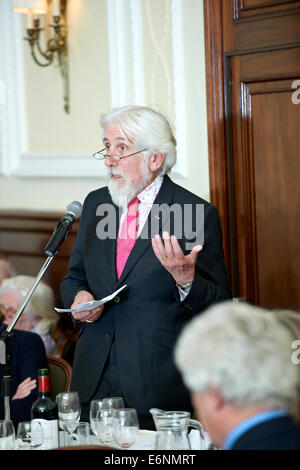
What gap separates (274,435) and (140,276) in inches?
59.5

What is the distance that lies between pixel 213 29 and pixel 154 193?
1190mm

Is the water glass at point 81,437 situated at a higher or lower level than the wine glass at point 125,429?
lower

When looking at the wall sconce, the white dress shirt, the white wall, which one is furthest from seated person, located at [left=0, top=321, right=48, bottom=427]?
the wall sconce

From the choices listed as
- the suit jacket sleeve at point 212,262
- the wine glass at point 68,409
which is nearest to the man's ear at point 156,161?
the suit jacket sleeve at point 212,262

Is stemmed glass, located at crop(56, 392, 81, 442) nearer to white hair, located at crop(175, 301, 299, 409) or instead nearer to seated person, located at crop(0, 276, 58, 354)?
white hair, located at crop(175, 301, 299, 409)

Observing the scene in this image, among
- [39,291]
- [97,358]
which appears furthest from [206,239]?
[39,291]

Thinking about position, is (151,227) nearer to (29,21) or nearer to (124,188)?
(124,188)

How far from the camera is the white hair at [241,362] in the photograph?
1.48 meters

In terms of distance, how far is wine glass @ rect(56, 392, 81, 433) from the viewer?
2.41 m

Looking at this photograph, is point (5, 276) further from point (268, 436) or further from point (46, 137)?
point (268, 436)

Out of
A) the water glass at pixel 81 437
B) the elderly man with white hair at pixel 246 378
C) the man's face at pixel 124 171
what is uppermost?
the man's face at pixel 124 171

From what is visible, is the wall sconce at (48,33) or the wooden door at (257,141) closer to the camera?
the wooden door at (257,141)

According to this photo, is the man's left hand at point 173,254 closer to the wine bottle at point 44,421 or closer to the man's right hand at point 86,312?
the man's right hand at point 86,312

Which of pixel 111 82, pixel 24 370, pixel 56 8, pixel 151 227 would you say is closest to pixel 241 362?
pixel 151 227
